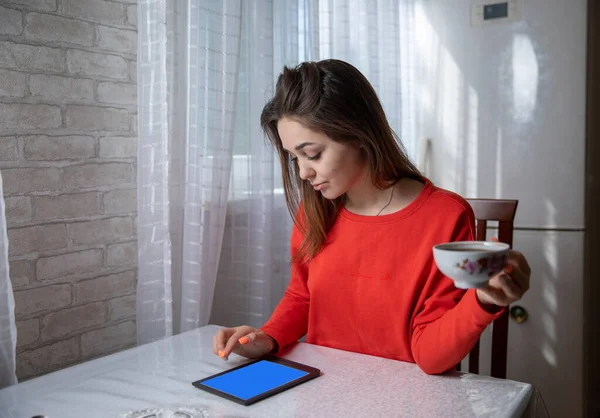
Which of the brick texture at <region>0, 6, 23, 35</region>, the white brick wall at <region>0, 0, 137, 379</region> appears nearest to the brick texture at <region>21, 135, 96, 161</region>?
the white brick wall at <region>0, 0, 137, 379</region>

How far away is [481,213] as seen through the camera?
1.62 metres

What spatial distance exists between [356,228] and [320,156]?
0.63 ft

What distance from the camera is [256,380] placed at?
1.03 metres

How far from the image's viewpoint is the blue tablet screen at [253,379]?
38.6 inches

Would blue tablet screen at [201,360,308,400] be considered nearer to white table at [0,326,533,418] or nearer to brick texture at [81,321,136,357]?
white table at [0,326,533,418]

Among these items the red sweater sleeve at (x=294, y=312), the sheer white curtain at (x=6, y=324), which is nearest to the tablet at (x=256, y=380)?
the red sweater sleeve at (x=294, y=312)

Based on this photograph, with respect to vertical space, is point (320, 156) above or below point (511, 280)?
above

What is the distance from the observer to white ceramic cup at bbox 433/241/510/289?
31.7 inches

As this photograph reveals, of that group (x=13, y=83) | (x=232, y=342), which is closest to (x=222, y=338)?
(x=232, y=342)

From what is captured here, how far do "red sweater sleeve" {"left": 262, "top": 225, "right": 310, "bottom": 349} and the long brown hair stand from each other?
0.16ft

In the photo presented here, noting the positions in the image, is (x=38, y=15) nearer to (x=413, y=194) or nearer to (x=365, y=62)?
(x=413, y=194)

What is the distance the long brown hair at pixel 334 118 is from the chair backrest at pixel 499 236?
1.06 feet

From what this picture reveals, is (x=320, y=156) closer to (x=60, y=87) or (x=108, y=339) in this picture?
(x=60, y=87)

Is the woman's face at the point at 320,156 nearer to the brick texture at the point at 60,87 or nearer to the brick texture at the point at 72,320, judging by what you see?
the brick texture at the point at 60,87
